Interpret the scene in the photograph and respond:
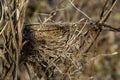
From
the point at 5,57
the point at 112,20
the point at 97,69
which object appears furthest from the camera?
the point at 112,20

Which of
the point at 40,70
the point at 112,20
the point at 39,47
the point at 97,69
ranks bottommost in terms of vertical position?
the point at 97,69

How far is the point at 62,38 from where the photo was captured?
1600 millimetres

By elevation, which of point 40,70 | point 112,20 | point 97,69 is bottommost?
point 97,69

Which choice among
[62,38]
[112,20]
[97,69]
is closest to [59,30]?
[62,38]

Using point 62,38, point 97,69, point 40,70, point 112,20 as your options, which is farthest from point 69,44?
point 112,20

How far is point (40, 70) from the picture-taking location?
1.64 m

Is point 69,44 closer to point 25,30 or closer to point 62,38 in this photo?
point 62,38

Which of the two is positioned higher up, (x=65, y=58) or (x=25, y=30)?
(x=25, y=30)

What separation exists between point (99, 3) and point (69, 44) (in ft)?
10.3

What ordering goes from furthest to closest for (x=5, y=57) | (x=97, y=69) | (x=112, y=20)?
(x=112, y=20)
(x=97, y=69)
(x=5, y=57)

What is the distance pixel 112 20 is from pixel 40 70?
11.7 ft

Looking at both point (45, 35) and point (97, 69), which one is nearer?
point (45, 35)

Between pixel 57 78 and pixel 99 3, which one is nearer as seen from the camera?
pixel 57 78

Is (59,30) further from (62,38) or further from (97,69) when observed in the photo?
(97,69)
